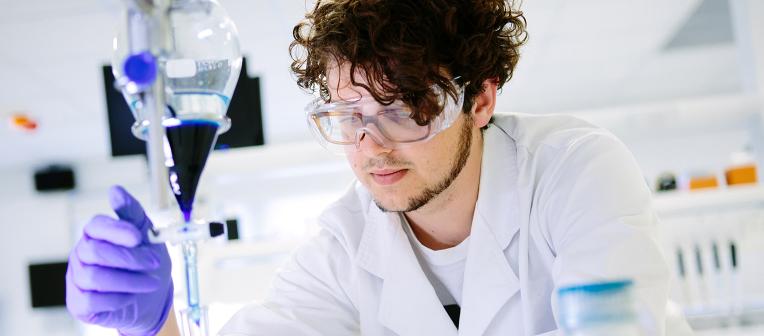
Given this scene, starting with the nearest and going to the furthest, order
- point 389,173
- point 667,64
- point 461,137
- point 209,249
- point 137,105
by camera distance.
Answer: point 137,105
point 389,173
point 461,137
point 209,249
point 667,64

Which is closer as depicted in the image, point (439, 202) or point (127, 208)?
point (127, 208)

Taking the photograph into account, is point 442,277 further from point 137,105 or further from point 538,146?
point 137,105

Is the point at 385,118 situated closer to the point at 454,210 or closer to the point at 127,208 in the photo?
the point at 454,210

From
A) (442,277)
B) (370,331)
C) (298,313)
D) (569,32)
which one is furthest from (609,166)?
(569,32)

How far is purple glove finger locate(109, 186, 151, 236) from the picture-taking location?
38.9 inches

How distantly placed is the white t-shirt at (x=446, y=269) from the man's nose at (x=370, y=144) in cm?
35

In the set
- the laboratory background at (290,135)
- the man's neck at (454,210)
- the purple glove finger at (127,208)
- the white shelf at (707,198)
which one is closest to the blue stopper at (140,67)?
the laboratory background at (290,135)

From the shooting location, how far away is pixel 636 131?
2.41m

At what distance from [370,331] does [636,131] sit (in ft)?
4.52

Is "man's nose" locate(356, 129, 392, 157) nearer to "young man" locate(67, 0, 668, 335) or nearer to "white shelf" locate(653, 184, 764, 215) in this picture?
"young man" locate(67, 0, 668, 335)

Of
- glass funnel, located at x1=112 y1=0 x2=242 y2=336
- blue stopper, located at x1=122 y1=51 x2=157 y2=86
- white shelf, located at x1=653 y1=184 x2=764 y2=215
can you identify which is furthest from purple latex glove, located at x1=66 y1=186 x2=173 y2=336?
white shelf, located at x1=653 y1=184 x2=764 y2=215

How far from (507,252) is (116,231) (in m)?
0.90

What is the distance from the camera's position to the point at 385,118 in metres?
1.38

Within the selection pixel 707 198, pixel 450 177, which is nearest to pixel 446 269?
pixel 450 177
